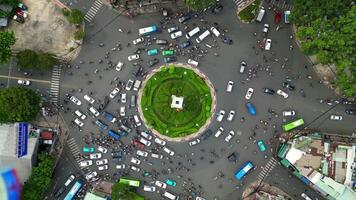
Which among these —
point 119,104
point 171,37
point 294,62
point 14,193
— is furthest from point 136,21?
point 14,193

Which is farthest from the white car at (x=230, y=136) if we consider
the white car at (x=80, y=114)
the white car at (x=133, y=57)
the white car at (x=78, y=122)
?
the white car at (x=78, y=122)

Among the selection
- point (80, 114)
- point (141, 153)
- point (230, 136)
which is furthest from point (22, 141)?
point (230, 136)

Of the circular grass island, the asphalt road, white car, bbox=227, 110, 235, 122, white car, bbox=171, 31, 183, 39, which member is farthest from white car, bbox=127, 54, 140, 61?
white car, bbox=227, 110, 235, 122

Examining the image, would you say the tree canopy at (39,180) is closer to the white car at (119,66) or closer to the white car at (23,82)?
the white car at (23,82)

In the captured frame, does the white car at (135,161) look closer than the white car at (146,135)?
Yes

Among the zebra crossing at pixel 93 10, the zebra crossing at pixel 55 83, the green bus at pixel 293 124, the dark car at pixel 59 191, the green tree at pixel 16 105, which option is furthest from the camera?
the zebra crossing at pixel 93 10

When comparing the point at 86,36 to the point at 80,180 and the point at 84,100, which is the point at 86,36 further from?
the point at 80,180

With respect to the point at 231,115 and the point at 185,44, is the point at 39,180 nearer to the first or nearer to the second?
the point at 185,44
